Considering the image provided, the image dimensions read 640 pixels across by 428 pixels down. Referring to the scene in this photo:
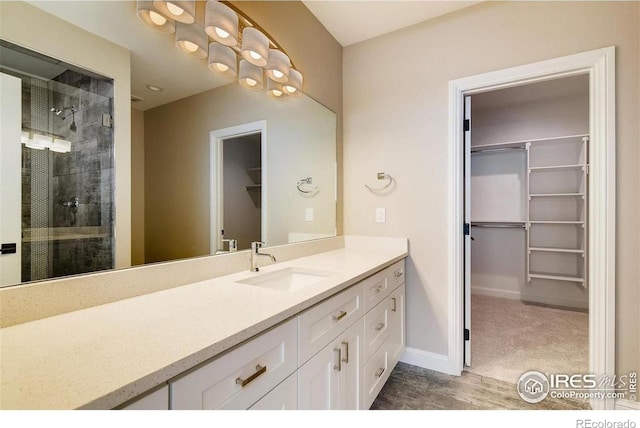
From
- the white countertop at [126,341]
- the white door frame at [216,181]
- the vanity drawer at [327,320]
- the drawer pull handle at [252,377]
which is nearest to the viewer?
the white countertop at [126,341]

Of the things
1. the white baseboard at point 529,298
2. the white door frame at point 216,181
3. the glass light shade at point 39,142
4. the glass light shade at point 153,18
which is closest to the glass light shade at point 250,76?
the white door frame at point 216,181

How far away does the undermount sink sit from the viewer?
4.53 feet

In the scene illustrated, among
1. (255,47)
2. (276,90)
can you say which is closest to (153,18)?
(255,47)

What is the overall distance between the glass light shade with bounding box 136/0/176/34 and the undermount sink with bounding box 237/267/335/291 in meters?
1.11

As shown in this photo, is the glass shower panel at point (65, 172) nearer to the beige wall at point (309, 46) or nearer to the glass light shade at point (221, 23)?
the glass light shade at point (221, 23)

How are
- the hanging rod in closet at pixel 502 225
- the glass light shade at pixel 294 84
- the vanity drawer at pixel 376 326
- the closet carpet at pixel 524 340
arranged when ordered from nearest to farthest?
the vanity drawer at pixel 376 326 < the glass light shade at pixel 294 84 < the closet carpet at pixel 524 340 < the hanging rod in closet at pixel 502 225

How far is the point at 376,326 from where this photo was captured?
1.56 m

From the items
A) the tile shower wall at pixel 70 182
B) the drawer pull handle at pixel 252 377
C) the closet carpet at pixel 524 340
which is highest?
the tile shower wall at pixel 70 182

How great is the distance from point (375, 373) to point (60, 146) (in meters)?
1.68

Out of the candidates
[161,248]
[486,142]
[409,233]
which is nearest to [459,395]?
[409,233]

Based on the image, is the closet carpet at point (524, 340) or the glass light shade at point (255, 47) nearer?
the glass light shade at point (255, 47)

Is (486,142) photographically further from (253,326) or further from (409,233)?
(253,326)

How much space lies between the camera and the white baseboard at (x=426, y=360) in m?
1.97

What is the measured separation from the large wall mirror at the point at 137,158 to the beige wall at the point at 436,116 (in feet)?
2.72
